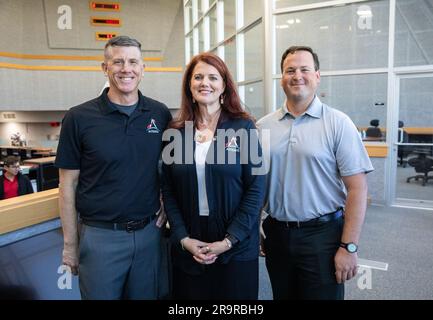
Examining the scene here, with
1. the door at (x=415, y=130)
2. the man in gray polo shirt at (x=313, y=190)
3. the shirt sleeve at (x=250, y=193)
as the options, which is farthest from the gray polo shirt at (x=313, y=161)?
the door at (x=415, y=130)

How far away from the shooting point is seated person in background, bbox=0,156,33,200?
4281 millimetres

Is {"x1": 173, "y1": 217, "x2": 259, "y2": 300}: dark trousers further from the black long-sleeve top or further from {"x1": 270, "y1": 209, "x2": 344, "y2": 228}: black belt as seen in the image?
{"x1": 270, "y1": 209, "x2": 344, "y2": 228}: black belt

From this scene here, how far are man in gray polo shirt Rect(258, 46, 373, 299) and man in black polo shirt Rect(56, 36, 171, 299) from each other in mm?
602

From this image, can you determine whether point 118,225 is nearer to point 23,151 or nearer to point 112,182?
point 112,182

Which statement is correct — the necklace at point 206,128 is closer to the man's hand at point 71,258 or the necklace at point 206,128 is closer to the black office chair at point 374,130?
the man's hand at point 71,258

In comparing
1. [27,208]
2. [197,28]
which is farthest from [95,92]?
[27,208]

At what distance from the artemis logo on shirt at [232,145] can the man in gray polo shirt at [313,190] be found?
19 centimetres

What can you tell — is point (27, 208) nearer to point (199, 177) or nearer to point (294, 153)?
point (199, 177)

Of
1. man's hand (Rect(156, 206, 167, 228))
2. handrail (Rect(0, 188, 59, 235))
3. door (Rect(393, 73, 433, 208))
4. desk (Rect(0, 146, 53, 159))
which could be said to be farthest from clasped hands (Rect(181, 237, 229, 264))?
desk (Rect(0, 146, 53, 159))

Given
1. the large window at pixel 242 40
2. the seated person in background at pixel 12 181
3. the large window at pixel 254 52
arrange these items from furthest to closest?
the large window at pixel 242 40
the large window at pixel 254 52
the seated person in background at pixel 12 181

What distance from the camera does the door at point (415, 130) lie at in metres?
5.29

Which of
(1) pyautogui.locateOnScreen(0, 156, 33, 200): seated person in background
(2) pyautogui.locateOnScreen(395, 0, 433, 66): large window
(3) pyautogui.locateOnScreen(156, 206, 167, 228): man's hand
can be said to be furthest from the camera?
(2) pyautogui.locateOnScreen(395, 0, 433, 66): large window

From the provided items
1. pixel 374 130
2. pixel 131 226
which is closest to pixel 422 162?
pixel 374 130

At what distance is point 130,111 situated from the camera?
61.3 inches
